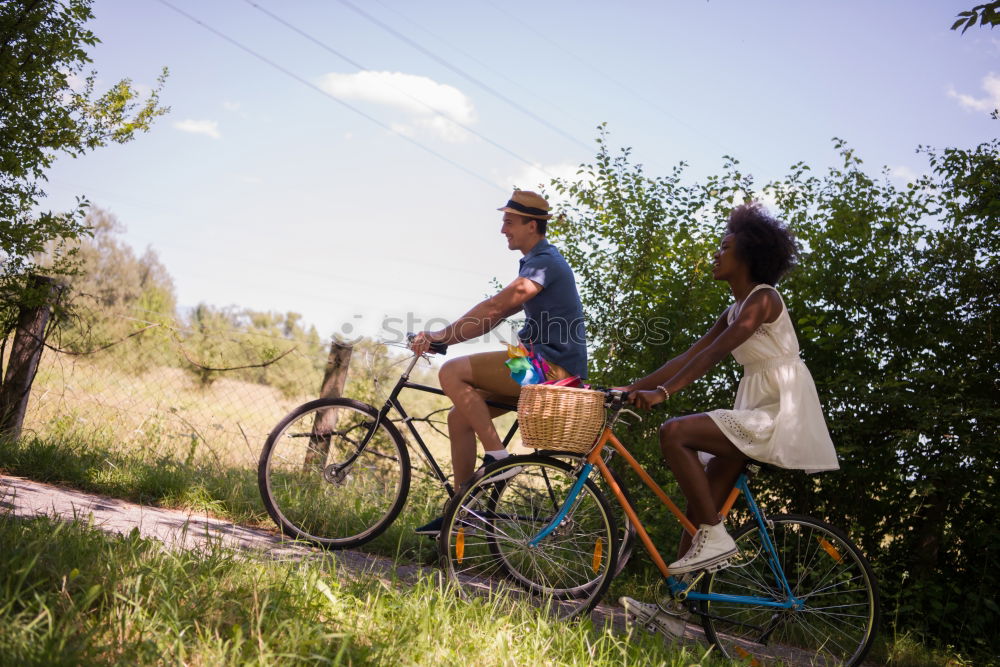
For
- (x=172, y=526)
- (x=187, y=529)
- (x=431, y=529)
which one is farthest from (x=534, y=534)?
(x=172, y=526)

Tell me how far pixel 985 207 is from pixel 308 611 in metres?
4.87

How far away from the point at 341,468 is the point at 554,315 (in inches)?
58.2

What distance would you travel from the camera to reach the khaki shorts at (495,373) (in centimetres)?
408

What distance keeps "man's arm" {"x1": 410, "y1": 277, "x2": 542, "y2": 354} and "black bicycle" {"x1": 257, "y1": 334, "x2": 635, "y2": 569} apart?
8 centimetres

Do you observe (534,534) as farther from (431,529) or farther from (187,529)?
(187,529)

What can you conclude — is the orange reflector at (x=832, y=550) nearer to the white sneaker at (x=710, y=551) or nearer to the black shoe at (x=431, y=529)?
the white sneaker at (x=710, y=551)

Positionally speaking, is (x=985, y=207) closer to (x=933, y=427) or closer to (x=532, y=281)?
(x=933, y=427)

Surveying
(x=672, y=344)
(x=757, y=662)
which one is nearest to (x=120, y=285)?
(x=672, y=344)

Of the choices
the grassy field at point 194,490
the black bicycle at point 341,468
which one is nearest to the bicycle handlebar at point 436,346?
the black bicycle at point 341,468

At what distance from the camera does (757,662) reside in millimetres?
3562

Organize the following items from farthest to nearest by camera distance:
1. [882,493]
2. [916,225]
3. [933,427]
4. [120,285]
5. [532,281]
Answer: [120,285] → [916,225] → [882,493] → [933,427] → [532,281]

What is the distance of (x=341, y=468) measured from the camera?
177 inches

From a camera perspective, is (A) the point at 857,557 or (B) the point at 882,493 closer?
(A) the point at 857,557

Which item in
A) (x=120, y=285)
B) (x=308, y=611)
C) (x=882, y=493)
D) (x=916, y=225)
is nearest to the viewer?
(x=308, y=611)
